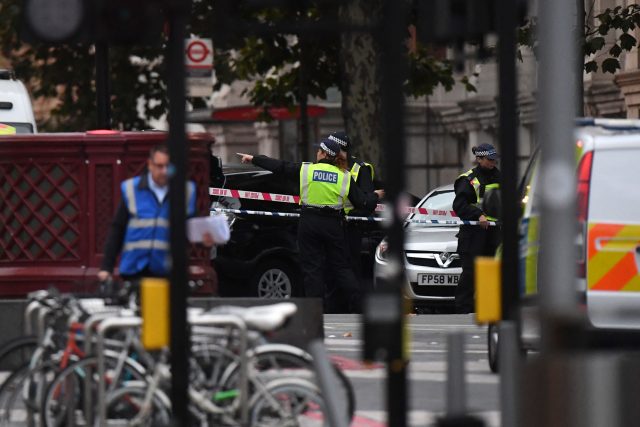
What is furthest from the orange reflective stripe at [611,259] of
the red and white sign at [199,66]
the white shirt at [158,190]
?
the red and white sign at [199,66]

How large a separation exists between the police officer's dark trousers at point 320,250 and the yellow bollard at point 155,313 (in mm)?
9388

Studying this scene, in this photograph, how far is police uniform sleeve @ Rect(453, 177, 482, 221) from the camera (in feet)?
61.0

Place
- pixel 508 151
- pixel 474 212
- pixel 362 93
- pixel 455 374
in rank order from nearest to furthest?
1. pixel 455 374
2. pixel 508 151
3. pixel 474 212
4. pixel 362 93

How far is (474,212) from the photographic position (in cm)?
1856

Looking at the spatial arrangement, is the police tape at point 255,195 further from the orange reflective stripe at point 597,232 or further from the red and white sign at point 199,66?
the orange reflective stripe at point 597,232

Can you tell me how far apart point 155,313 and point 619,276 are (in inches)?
188

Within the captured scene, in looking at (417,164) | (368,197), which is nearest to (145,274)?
(368,197)

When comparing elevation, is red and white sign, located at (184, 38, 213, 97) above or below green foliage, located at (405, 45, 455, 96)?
below

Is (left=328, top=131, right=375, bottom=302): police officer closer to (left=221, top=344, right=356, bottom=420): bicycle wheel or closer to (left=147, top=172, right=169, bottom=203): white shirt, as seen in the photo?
(left=147, top=172, right=169, bottom=203): white shirt

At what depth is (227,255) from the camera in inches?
815

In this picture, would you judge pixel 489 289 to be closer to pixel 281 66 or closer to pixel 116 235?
pixel 116 235

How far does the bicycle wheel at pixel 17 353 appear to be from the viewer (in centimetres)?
1031

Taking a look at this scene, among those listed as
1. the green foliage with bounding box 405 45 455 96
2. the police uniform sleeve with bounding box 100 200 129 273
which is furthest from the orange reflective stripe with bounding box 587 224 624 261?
the green foliage with bounding box 405 45 455 96

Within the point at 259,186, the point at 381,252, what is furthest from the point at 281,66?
the point at 381,252
